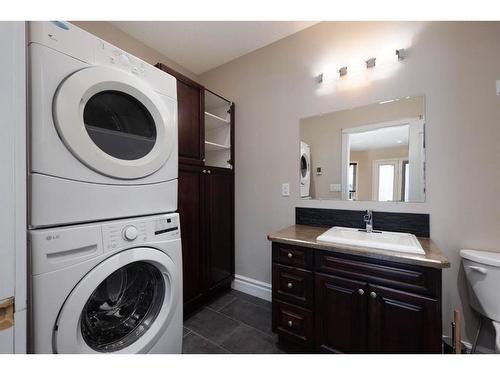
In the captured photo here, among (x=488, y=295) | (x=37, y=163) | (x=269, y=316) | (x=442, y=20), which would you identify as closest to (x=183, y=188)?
(x=37, y=163)

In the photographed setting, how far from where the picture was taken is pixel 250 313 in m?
1.84

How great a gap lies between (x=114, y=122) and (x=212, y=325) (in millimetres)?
1600

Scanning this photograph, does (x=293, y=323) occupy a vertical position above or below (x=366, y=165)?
below

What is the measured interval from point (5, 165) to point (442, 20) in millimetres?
2296

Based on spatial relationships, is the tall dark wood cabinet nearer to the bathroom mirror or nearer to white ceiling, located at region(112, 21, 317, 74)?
white ceiling, located at region(112, 21, 317, 74)

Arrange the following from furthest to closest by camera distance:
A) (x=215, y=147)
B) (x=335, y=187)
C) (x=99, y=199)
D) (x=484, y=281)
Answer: (x=215, y=147), (x=335, y=187), (x=484, y=281), (x=99, y=199)

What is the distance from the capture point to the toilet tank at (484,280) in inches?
43.6

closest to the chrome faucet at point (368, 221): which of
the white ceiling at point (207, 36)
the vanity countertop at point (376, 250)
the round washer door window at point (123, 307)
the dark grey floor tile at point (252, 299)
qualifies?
the vanity countertop at point (376, 250)

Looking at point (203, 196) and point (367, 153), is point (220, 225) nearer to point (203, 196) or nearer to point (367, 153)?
point (203, 196)

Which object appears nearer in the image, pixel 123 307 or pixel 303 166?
pixel 123 307

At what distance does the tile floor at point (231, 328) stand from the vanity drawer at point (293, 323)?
173mm

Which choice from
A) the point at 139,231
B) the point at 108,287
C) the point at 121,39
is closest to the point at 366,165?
the point at 139,231

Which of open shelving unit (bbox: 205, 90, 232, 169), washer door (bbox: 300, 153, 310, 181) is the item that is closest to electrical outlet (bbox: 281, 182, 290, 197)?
washer door (bbox: 300, 153, 310, 181)

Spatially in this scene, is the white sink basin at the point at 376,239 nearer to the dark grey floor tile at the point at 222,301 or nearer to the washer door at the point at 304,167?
the washer door at the point at 304,167
